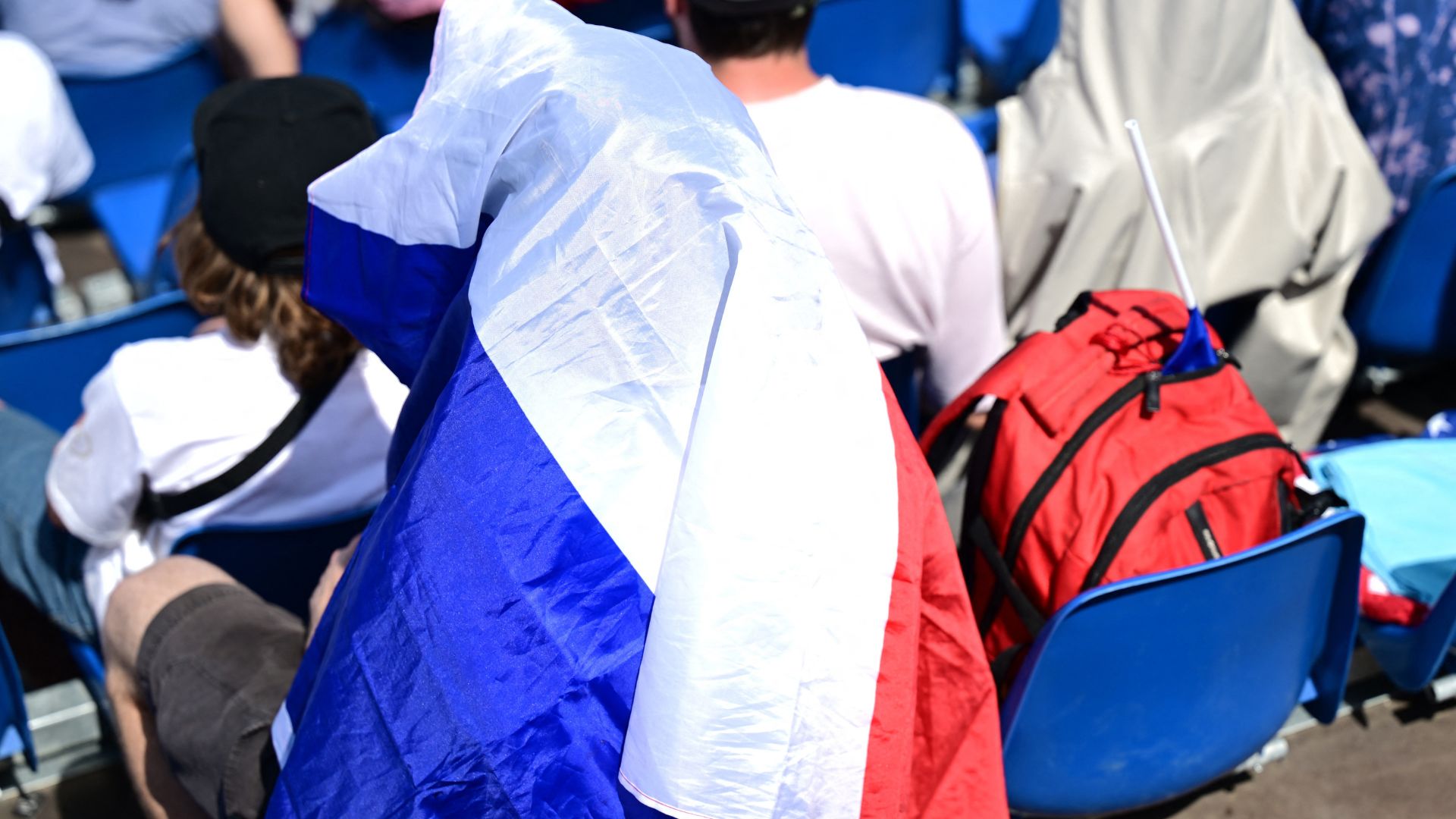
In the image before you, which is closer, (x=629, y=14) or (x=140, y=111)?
(x=140, y=111)

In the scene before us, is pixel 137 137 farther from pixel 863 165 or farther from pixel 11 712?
pixel 863 165

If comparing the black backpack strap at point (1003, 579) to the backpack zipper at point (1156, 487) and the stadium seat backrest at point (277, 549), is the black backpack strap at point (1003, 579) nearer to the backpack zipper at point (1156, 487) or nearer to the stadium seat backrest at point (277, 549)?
the backpack zipper at point (1156, 487)

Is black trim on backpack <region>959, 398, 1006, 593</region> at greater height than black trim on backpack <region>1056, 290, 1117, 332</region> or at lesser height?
lesser

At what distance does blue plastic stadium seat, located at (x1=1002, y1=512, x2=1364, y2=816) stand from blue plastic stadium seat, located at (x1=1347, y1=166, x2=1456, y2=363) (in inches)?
41.0

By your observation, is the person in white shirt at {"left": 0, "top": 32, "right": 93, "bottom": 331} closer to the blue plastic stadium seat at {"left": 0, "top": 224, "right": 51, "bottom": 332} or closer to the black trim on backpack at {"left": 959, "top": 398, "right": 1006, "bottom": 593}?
the blue plastic stadium seat at {"left": 0, "top": 224, "right": 51, "bottom": 332}

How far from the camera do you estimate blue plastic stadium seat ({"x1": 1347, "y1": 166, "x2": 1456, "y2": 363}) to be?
2287mm

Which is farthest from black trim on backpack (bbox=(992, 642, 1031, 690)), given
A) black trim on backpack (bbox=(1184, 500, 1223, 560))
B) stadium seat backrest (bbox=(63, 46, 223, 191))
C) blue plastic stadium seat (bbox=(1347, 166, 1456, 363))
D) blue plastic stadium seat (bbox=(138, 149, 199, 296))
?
stadium seat backrest (bbox=(63, 46, 223, 191))

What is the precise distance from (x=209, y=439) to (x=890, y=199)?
957mm

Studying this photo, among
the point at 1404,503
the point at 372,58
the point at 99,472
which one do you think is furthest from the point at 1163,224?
the point at 372,58

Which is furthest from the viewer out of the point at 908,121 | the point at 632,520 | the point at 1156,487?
the point at 908,121

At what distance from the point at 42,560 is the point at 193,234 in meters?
0.58

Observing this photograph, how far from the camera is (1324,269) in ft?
7.32

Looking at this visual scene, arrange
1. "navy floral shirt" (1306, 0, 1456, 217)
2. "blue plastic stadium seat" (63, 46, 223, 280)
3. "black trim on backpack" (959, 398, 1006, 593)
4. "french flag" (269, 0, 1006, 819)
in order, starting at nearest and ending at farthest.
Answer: "french flag" (269, 0, 1006, 819) < "black trim on backpack" (959, 398, 1006, 593) < "navy floral shirt" (1306, 0, 1456, 217) < "blue plastic stadium seat" (63, 46, 223, 280)

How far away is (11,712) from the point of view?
→ 1678mm
